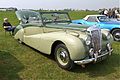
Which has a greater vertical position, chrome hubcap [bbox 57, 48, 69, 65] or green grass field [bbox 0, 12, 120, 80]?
chrome hubcap [bbox 57, 48, 69, 65]

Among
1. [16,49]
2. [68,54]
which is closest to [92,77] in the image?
[68,54]

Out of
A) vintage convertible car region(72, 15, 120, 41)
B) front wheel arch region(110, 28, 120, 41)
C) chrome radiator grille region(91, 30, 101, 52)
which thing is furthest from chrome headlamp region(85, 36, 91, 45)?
front wheel arch region(110, 28, 120, 41)

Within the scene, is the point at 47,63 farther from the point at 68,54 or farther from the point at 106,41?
the point at 106,41

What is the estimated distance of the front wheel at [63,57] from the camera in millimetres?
5344

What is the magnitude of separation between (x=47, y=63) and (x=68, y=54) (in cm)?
103

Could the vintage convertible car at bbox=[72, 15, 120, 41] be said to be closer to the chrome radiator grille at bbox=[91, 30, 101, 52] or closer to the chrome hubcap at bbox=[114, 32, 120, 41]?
the chrome hubcap at bbox=[114, 32, 120, 41]

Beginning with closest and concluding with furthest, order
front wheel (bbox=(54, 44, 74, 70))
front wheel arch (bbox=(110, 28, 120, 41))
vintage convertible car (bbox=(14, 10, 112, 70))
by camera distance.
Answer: vintage convertible car (bbox=(14, 10, 112, 70))
front wheel (bbox=(54, 44, 74, 70))
front wheel arch (bbox=(110, 28, 120, 41))

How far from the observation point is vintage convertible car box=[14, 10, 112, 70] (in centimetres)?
511

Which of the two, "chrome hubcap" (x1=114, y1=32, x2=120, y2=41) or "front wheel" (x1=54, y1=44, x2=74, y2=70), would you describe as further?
"chrome hubcap" (x1=114, y1=32, x2=120, y2=41)

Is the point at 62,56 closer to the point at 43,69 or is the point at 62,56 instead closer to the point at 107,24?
the point at 43,69

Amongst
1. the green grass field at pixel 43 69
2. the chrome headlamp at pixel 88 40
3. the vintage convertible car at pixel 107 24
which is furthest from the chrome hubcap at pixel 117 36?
the chrome headlamp at pixel 88 40

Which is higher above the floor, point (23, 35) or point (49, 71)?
point (23, 35)

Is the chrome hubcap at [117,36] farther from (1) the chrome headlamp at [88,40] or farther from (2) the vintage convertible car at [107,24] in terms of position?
(1) the chrome headlamp at [88,40]

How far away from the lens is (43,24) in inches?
266
